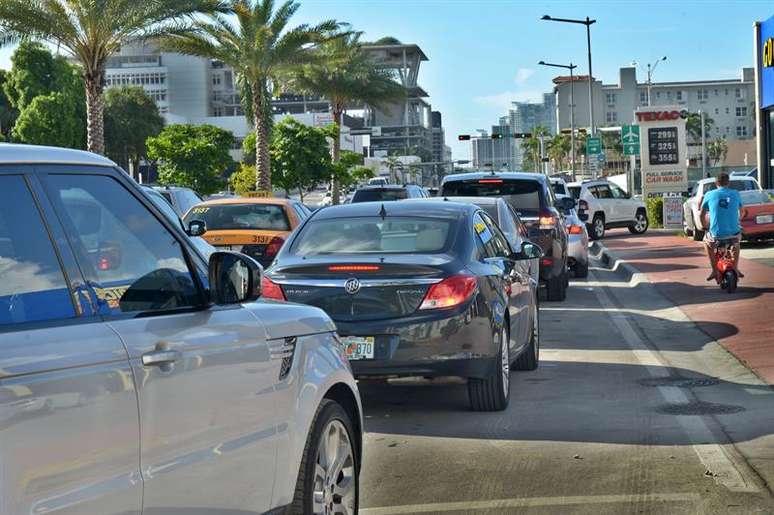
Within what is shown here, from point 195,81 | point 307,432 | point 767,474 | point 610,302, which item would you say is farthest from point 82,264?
point 195,81

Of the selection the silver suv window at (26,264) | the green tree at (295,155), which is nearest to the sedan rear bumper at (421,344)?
the silver suv window at (26,264)

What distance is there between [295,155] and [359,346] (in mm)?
51359

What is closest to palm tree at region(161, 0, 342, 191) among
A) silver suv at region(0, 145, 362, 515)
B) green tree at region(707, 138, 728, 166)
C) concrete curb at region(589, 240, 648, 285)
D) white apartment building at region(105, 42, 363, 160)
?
concrete curb at region(589, 240, 648, 285)

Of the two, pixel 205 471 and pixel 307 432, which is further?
pixel 307 432

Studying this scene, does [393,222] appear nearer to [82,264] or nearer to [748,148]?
[82,264]

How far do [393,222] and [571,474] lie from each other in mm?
3112

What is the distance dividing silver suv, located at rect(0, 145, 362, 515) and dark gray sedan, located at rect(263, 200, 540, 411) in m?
3.67

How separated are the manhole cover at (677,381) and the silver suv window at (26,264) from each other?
7.87 m

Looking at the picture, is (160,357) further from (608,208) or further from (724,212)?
(608,208)

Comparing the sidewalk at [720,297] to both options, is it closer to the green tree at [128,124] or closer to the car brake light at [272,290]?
the car brake light at [272,290]

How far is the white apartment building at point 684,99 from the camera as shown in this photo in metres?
174

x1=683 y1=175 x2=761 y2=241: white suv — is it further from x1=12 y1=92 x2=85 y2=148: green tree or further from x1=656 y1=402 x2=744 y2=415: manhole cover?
x1=12 y1=92 x2=85 y2=148: green tree

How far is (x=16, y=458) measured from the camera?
304 centimetres

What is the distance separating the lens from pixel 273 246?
661 inches
